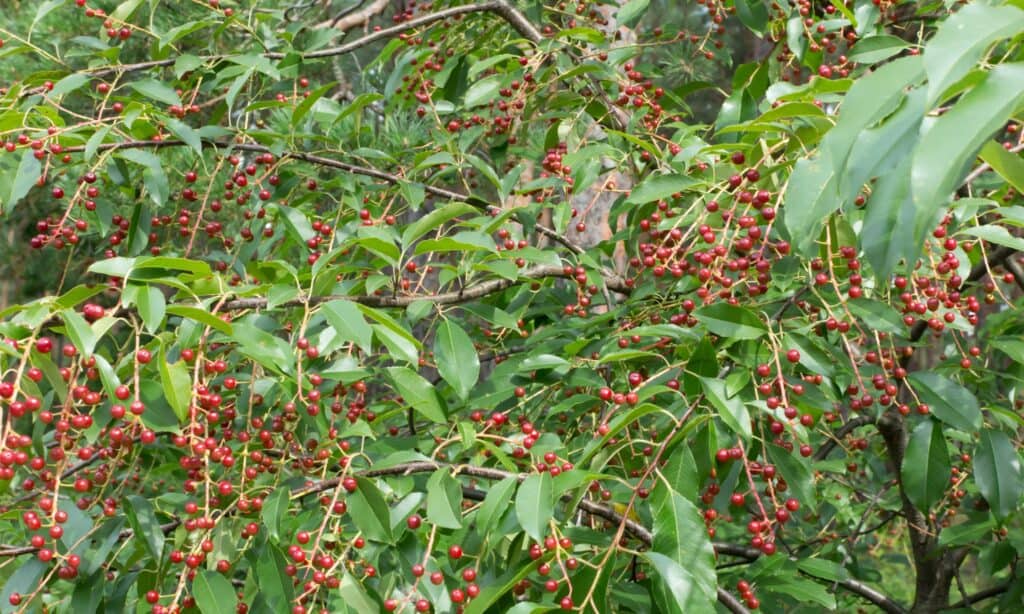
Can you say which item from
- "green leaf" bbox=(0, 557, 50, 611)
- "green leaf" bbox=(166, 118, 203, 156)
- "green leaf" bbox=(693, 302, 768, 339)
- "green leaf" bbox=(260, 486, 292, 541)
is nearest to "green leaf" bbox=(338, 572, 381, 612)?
"green leaf" bbox=(260, 486, 292, 541)

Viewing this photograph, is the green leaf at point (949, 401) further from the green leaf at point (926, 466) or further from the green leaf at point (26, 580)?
the green leaf at point (26, 580)

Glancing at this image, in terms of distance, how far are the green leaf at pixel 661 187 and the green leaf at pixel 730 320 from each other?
18 cm

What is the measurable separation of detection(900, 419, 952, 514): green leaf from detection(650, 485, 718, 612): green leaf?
0.56m

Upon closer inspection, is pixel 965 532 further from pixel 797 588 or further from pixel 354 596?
pixel 354 596

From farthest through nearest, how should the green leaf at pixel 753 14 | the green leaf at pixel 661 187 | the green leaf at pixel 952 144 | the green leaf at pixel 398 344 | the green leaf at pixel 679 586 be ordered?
the green leaf at pixel 753 14
the green leaf at pixel 661 187
the green leaf at pixel 398 344
the green leaf at pixel 679 586
the green leaf at pixel 952 144

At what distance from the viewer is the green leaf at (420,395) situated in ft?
4.58

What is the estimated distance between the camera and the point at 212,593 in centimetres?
130

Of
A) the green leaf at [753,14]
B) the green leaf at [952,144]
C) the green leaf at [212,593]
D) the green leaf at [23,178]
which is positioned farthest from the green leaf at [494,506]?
the green leaf at [753,14]

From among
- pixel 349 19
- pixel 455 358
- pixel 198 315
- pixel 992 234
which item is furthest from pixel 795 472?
pixel 349 19

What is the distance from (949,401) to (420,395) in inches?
31.6

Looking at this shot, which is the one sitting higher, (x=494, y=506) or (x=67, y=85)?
(x=67, y=85)

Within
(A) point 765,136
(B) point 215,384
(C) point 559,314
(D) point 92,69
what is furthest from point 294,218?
(A) point 765,136

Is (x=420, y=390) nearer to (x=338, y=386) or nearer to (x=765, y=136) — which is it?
(x=338, y=386)

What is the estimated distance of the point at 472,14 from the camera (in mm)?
2293
